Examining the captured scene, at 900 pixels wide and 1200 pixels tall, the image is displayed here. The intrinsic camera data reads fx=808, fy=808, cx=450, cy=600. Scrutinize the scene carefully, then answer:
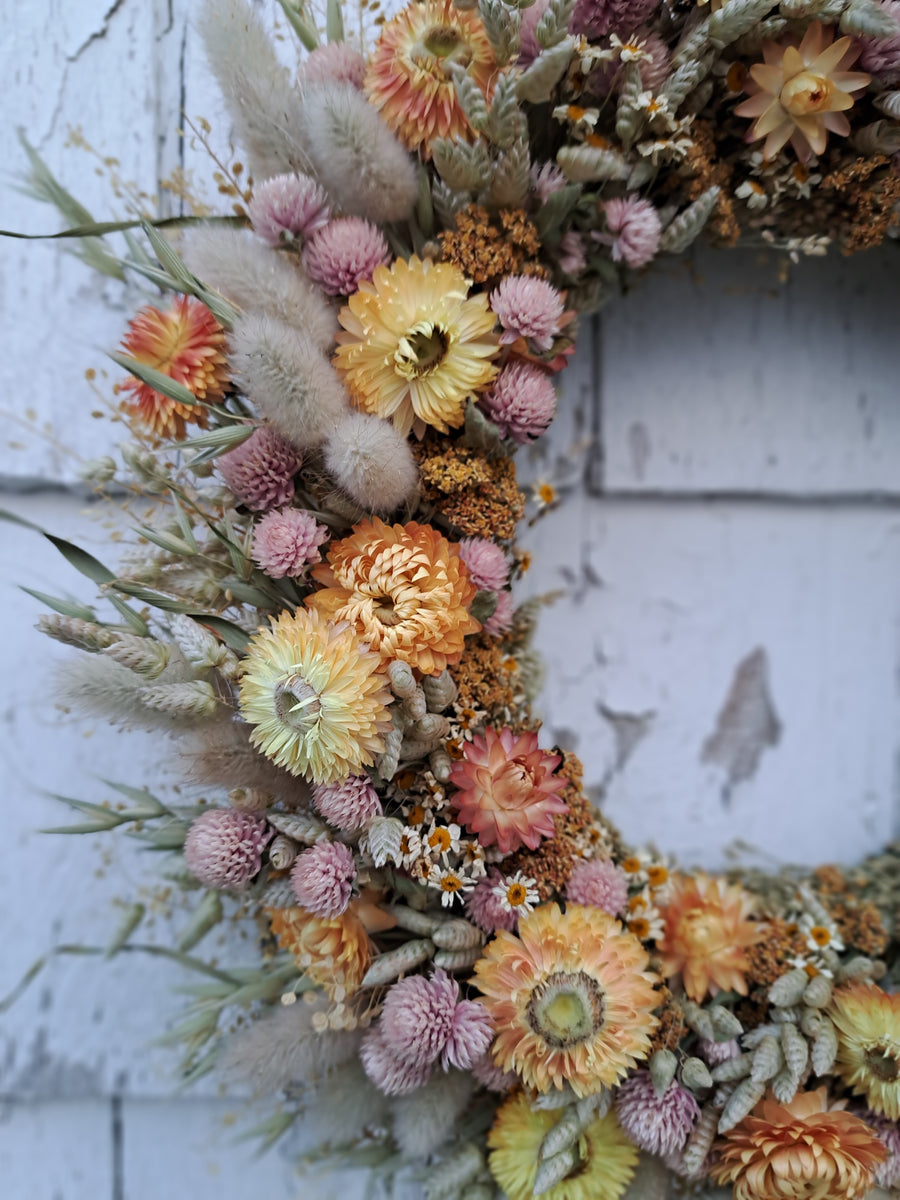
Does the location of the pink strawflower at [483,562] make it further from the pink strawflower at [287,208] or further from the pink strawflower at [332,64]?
the pink strawflower at [332,64]

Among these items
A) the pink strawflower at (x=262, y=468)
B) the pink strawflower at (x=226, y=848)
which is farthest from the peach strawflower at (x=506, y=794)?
the pink strawflower at (x=262, y=468)

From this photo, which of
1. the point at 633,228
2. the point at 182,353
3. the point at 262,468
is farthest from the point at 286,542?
the point at 633,228

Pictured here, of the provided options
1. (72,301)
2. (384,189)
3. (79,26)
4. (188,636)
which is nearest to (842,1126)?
(188,636)

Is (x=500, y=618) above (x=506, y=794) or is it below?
above

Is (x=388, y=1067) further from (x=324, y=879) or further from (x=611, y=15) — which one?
(x=611, y=15)

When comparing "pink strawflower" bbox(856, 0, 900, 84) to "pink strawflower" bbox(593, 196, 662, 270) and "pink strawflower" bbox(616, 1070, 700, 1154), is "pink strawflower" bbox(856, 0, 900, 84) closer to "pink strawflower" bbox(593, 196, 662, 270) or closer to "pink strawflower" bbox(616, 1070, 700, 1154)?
"pink strawflower" bbox(593, 196, 662, 270)
